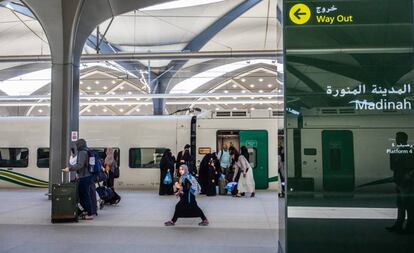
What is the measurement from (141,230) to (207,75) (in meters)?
27.4

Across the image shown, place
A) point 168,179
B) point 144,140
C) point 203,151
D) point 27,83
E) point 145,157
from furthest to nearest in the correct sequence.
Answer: point 27,83
point 144,140
point 145,157
point 203,151
point 168,179

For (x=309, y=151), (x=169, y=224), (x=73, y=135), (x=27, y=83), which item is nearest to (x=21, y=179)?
(x=73, y=135)

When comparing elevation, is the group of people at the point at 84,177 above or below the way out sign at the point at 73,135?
below

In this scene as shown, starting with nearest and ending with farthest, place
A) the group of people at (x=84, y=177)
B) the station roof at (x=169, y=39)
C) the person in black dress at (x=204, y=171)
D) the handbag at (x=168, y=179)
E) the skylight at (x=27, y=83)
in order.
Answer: the group of people at (x=84, y=177), the handbag at (x=168, y=179), the person in black dress at (x=204, y=171), the station roof at (x=169, y=39), the skylight at (x=27, y=83)

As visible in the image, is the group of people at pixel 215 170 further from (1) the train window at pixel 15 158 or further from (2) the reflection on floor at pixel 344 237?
(2) the reflection on floor at pixel 344 237

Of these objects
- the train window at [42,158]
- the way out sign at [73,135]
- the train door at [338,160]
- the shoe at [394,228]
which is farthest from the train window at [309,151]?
the train window at [42,158]

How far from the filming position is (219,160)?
565 inches

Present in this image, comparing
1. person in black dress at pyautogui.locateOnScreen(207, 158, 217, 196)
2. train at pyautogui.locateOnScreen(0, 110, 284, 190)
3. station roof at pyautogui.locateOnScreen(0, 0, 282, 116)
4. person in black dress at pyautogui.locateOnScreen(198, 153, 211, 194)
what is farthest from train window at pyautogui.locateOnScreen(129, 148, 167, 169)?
station roof at pyautogui.locateOnScreen(0, 0, 282, 116)

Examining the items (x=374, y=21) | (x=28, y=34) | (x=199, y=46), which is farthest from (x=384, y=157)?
(x=28, y=34)

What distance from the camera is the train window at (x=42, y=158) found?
16.1 metres

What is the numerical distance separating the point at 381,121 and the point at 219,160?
999 cm

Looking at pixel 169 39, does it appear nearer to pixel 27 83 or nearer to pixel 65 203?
pixel 65 203

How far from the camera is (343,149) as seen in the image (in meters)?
4.53

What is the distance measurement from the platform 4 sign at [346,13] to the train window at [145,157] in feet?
37.0
